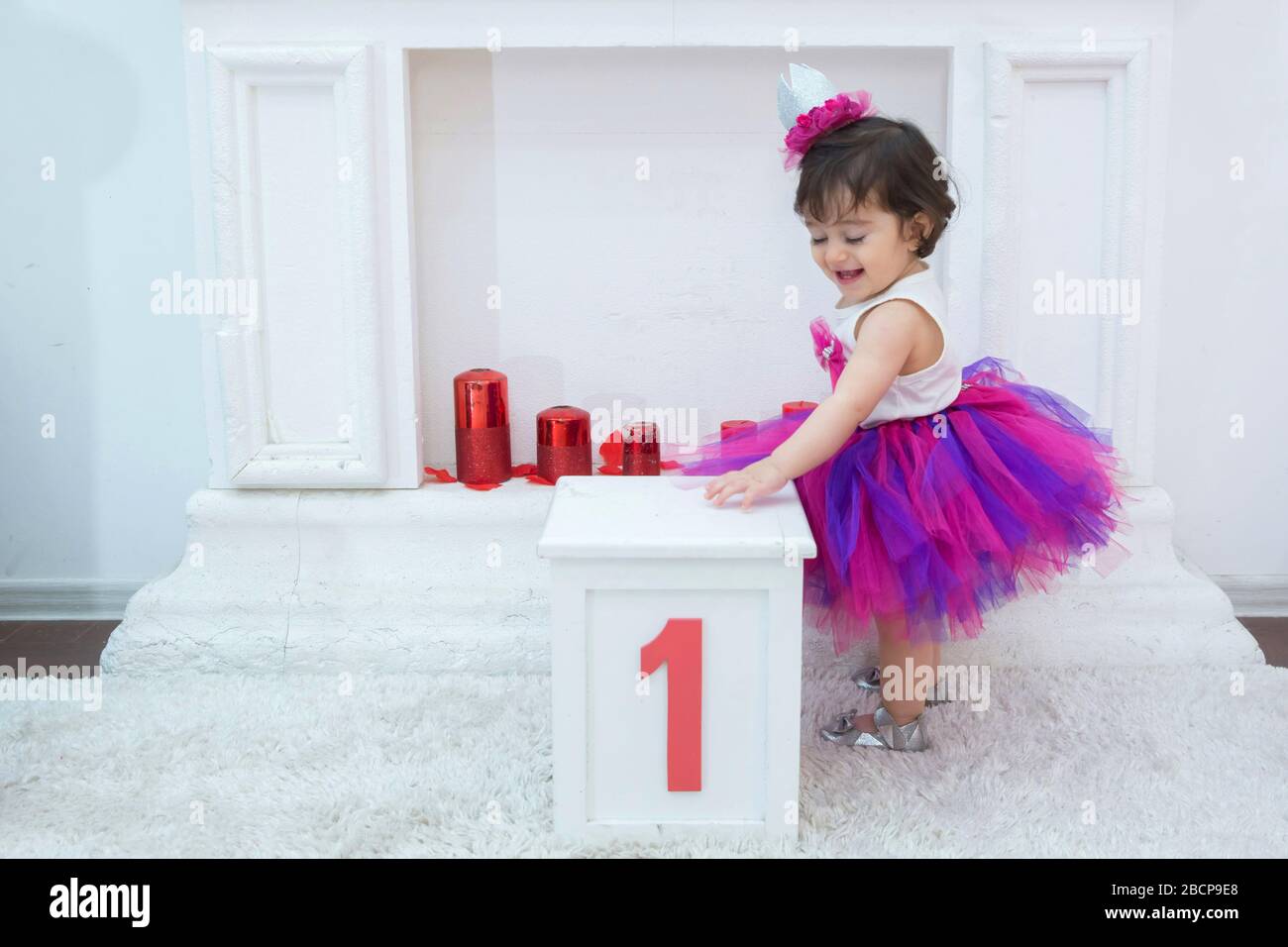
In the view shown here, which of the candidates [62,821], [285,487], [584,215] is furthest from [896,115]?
[62,821]

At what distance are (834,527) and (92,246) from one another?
1267 mm

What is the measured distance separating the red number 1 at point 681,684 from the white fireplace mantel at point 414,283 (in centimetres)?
54

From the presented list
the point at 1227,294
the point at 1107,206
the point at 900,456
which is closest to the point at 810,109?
the point at 900,456

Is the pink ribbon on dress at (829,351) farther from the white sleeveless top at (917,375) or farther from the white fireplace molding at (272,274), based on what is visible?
the white fireplace molding at (272,274)

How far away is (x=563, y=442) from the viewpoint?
189 centimetres

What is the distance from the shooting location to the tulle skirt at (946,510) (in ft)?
4.66

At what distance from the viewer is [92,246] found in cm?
196

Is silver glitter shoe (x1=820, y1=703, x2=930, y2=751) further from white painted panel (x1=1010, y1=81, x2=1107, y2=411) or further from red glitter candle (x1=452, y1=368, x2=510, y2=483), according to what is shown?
red glitter candle (x1=452, y1=368, x2=510, y2=483)

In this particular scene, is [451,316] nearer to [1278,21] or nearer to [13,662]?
[13,662]

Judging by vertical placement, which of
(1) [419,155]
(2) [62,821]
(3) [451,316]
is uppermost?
(1) [419,155]

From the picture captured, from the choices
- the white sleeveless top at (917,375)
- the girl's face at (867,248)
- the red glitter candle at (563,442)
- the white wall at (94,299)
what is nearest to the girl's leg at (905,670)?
the white sleeveless top at (917,375)

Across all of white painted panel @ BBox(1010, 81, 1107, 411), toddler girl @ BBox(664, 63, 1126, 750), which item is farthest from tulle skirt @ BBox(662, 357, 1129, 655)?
white painted panel @ BBox(1010, 81, 1107, 411)

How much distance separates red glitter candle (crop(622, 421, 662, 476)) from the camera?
1886 mm

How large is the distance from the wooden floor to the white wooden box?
0.92 meters
